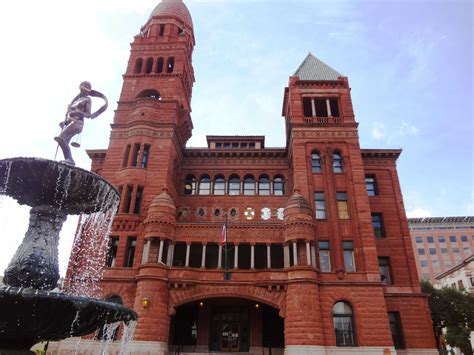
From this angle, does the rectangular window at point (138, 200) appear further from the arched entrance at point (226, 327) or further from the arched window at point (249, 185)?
the arched window at point (249, 185)

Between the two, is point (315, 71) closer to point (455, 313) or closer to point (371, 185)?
point (371, 185)

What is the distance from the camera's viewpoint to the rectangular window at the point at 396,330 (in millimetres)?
28802

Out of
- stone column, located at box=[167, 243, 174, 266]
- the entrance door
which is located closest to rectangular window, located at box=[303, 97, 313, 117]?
stone column, located at box=[167, 243, 174, 266]

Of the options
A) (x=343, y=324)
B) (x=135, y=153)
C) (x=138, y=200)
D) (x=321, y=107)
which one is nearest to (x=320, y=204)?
(x=343, y=324)

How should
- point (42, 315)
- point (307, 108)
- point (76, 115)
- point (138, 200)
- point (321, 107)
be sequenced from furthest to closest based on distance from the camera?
point (321, 107) → point (307, 108) → point (138, 200) → point (76, 115) → point (42, 315)

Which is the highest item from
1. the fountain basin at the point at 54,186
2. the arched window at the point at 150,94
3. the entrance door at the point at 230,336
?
the arched window at the point at 150,94

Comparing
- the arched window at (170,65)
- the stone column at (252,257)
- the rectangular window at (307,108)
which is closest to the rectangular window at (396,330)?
the stone column at (252,257)

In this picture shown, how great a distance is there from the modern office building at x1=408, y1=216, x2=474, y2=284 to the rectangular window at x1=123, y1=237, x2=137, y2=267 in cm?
8795

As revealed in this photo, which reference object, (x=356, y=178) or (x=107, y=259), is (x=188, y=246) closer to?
(x=107, y=259)

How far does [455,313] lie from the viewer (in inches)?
1624

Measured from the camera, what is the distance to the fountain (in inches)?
281

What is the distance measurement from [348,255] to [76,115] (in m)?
24.3

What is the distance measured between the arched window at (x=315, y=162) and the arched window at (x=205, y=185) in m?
10.6

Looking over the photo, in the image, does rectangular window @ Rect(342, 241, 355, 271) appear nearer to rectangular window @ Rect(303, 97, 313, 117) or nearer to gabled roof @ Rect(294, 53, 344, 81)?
rectangular window @ Rect(303, 97, 313, 117)
